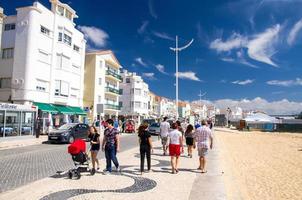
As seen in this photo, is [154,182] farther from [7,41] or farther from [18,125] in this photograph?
[7,41]

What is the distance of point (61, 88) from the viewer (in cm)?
3928

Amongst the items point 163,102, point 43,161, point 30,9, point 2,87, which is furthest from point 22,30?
point 163,102

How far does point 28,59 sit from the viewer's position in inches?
1330

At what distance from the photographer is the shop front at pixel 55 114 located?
111ft

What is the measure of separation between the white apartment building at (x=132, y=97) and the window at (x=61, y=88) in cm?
3862

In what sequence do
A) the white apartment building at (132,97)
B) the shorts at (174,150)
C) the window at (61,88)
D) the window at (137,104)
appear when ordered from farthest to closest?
the window at (137,104)
the white apartment building at (132,97)
the window at (61,88)
the shorts at (174,150)

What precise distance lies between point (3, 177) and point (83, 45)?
37.1m

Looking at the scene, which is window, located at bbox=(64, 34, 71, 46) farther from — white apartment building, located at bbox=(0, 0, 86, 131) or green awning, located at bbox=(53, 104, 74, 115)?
green awning, located at bbox=(53, 104, 74, 115)

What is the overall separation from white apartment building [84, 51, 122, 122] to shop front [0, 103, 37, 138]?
2171cm

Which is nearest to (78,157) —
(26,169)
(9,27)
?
(26,169)

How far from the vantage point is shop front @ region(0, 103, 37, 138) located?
2361 centimetres

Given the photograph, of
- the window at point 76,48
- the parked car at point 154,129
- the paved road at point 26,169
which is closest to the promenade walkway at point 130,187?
the paved road at point 26,169

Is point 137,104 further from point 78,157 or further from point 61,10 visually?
point 78,157

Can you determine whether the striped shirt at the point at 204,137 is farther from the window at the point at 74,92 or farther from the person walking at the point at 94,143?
the window at the point at 74,92
